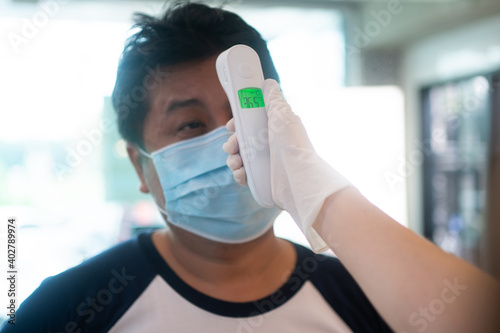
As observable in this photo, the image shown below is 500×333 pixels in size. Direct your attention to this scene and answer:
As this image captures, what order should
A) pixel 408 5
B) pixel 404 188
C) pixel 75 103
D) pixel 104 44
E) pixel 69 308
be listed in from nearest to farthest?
pixel 69 308 < pixel 104 44 < pixel 75 103 < pixel 408 5 < pixel 404 188

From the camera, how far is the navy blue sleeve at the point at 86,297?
2.30ft

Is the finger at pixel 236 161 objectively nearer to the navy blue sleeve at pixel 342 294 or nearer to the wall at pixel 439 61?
the navy blue sleeve at pixel 342 294

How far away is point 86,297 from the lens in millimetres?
732

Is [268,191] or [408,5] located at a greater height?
[408,5]

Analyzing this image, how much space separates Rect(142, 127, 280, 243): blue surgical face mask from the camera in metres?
0.75

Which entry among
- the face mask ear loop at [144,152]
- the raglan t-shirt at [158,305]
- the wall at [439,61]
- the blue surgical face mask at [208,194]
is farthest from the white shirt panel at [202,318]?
the wall at [439,61]

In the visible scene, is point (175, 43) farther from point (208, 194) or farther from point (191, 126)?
point (208, 194)

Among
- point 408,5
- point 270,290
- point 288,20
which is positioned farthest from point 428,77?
point 270,290

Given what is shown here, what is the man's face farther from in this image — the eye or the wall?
the wall

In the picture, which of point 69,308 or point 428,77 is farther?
point 428,77

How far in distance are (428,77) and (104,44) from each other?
2226mm

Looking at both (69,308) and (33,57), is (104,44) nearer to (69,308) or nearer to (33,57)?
(33,57)

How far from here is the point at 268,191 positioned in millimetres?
570

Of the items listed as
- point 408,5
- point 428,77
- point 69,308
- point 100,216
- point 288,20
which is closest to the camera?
point 69,308
